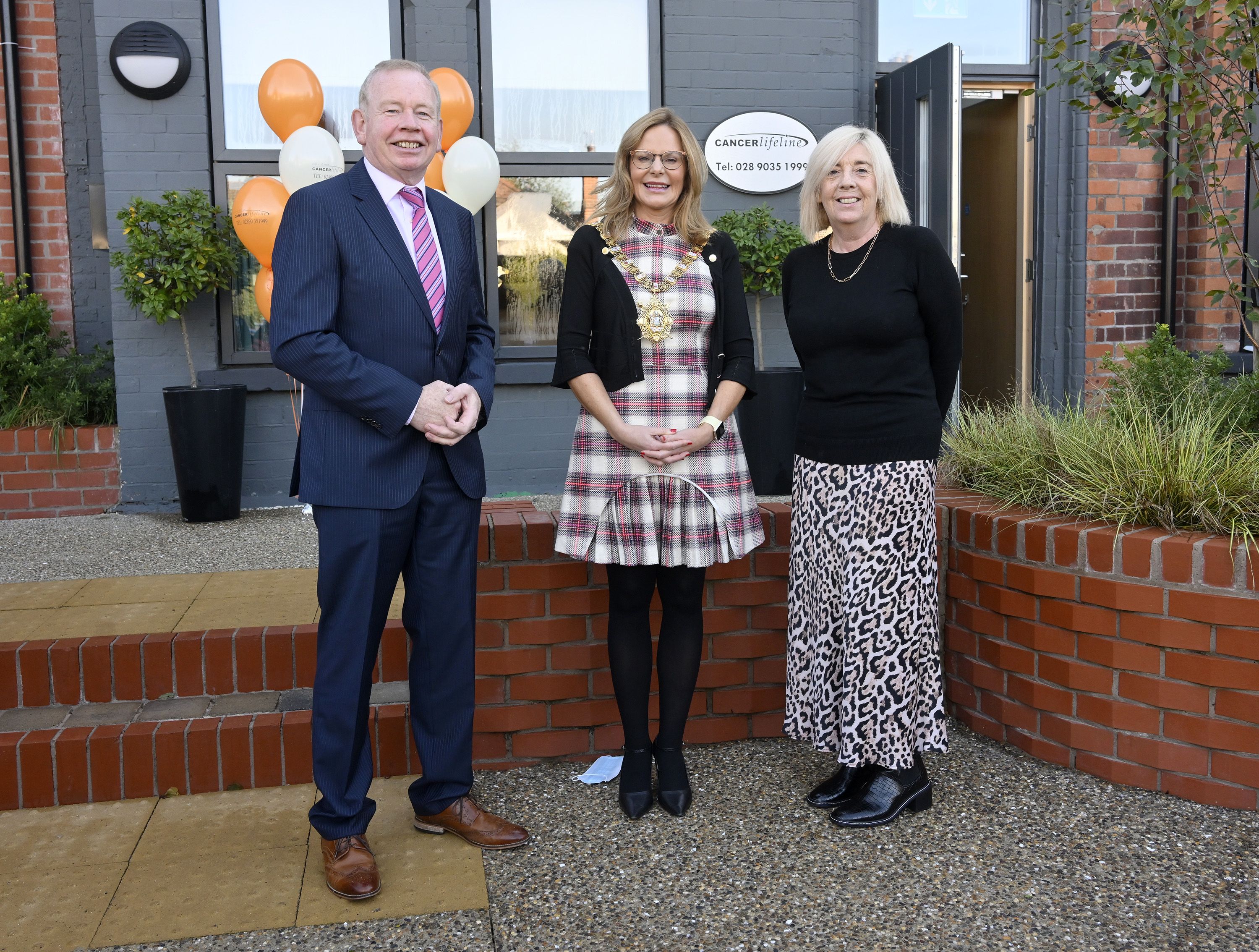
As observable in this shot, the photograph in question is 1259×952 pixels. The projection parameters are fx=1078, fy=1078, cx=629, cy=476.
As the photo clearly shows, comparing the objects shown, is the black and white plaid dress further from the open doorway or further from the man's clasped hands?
the open doorway

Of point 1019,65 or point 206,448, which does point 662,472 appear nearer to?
point 206,448

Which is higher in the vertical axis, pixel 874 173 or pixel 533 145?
pixel 533 145

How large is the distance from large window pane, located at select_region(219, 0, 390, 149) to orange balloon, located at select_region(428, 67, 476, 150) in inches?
29.0

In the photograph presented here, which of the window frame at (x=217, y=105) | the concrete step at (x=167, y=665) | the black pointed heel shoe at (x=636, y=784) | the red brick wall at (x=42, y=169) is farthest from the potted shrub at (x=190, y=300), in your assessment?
the black pointed heel shoe at (x=636, y=784)

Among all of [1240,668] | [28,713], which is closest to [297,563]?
[28,713]

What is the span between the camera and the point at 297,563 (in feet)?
14.6

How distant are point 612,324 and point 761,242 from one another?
12.0ft

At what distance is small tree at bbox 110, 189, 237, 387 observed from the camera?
5.56 meters

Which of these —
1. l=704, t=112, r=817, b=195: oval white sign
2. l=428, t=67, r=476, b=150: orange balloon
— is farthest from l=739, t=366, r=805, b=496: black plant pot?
l=428, t=67, r=476, b=150: orange balloon

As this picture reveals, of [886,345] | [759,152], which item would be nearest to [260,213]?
[759,152]

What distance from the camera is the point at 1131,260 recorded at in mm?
6816

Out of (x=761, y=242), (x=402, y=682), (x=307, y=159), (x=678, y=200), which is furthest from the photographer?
(x=761, y=242)

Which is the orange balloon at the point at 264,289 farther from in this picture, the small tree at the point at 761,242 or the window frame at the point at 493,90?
the small tree at the point at 761,242

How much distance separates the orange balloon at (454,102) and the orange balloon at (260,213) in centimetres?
89
